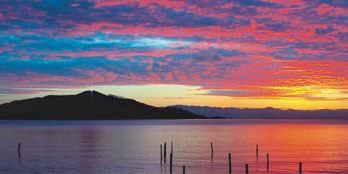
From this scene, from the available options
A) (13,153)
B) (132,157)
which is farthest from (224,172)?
(13,153)

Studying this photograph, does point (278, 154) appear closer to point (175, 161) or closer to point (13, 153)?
point (175, 161)

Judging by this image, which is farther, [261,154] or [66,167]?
[261,154]

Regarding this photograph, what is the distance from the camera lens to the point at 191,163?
187 feet

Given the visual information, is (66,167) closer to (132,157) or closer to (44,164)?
(44,164)

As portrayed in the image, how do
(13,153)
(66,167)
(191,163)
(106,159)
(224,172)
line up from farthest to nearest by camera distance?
(13,153) → (106,159) → (191,163) → (66,167) → (224,172)

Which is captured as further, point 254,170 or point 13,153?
point 13,153

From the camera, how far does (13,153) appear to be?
69812mm

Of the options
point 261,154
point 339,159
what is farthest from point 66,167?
point 339,159

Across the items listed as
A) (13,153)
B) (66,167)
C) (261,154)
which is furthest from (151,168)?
(13,153)

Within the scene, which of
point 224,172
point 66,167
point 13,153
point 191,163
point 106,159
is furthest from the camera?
point 13,153

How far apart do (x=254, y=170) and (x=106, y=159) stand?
23.3 meters

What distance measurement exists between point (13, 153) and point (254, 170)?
140ft

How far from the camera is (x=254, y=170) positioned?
51500 millimetres

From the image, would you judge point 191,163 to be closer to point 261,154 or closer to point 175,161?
point 175,161
